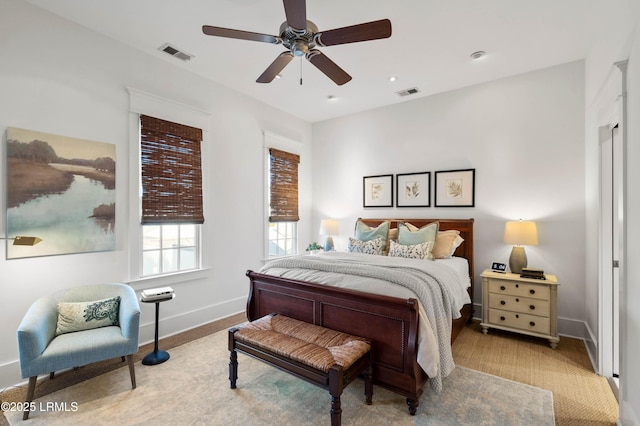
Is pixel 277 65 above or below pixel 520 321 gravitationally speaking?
above

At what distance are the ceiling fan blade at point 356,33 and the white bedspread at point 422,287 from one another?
1.77 m

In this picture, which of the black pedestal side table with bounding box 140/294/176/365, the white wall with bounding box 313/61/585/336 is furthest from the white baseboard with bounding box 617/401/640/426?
the black pedestal side table with bounding box 140/294/176/365

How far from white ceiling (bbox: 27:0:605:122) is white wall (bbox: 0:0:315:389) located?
0.72 ft

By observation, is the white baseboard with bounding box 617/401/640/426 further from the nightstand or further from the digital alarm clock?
the digital alarm clock

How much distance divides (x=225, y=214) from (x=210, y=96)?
1.57m

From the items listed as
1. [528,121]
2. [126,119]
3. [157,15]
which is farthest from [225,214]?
[528,121]

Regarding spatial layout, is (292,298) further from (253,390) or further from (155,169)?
(155,169)

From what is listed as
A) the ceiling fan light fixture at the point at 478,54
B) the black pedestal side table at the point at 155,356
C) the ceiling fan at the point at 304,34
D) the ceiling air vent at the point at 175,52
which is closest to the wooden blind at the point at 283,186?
the ceiling air vent at the point at 175,52

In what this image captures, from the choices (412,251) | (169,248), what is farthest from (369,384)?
(169,248)

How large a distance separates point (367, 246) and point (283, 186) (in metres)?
1.86

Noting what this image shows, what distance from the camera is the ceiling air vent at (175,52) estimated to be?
10.2 ft

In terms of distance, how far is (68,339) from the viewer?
2.23 metres

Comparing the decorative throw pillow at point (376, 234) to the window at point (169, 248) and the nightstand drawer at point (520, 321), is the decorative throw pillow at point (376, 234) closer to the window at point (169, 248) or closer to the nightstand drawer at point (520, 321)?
the nightstand drawer at point (520, 321)

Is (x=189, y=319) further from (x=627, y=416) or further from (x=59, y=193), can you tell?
(x=627, y=416)
